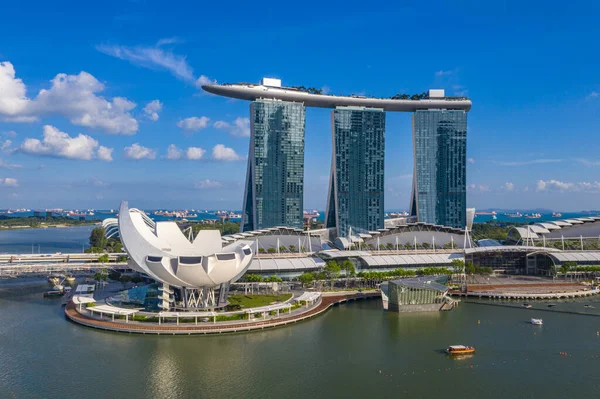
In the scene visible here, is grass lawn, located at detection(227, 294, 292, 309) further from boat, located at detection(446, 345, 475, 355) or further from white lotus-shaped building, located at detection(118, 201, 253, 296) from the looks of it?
boat, located at detection(446, 345, 475, 355)

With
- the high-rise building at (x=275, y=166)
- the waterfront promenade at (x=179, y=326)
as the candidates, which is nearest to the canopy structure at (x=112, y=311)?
the waterfront promenade at (x=179, y=326)

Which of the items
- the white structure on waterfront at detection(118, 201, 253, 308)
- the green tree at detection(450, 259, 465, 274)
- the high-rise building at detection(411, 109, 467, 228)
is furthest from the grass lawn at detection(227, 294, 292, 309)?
the high-rise building at detection(411, 109, 467, 228)

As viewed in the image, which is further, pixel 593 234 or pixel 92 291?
pixel 593 234

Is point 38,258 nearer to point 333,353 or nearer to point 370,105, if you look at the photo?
point 333,353

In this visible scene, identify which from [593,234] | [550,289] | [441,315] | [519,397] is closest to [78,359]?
[519,397]

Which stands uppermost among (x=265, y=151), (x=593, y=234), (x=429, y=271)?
(x=265, y=151)

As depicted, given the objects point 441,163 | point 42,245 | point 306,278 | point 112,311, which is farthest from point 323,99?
point 42,245
